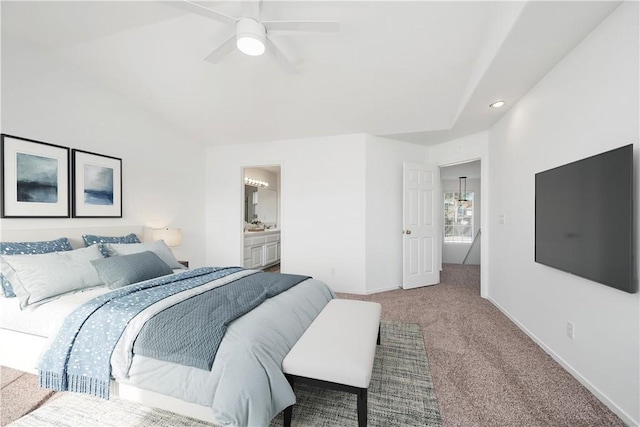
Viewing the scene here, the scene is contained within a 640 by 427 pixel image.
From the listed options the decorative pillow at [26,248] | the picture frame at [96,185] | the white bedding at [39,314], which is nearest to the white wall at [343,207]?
the picture frame at [96,185]

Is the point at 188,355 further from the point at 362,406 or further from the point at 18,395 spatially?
the point at 18,395

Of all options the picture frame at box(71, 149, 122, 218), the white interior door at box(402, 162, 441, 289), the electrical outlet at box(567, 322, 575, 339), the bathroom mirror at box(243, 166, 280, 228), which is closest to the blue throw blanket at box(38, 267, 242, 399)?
the picture frame at box(71, 149, 122, 218)

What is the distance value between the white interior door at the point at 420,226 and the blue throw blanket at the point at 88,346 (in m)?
3.48

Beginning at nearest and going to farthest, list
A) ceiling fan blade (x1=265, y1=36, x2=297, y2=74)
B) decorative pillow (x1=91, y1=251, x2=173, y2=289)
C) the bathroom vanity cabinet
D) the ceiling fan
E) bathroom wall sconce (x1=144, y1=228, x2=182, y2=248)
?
the ceiling fan, ceiling fan blade (x1=265, y1=36, x2=297, y2=74), decorative pillow (x1=91, y1=251, x2=173, y2=289), bathroom wall sconce (x1=144, y1=228, x2=182, y2=248), the bathroom vanity cabinet

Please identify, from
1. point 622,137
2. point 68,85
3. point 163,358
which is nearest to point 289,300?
point 163,358

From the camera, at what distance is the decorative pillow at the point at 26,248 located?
206 cm

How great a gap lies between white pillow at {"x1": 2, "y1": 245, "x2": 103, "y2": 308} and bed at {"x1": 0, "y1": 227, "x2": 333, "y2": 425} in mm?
60

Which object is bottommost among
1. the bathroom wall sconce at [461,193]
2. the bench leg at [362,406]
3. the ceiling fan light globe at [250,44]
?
the bench leg at [362,406]

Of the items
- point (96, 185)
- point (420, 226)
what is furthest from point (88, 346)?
point (420, 226)

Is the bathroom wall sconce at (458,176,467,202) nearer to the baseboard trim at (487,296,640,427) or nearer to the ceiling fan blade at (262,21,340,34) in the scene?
the baseboard trim at (487,296,640,427)

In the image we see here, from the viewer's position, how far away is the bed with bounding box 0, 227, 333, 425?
4.37ft

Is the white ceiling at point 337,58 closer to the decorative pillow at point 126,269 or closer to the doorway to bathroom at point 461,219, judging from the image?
the decorative pillow at point 126,269

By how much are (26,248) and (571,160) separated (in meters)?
4.48

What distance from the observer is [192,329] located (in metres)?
1.49
